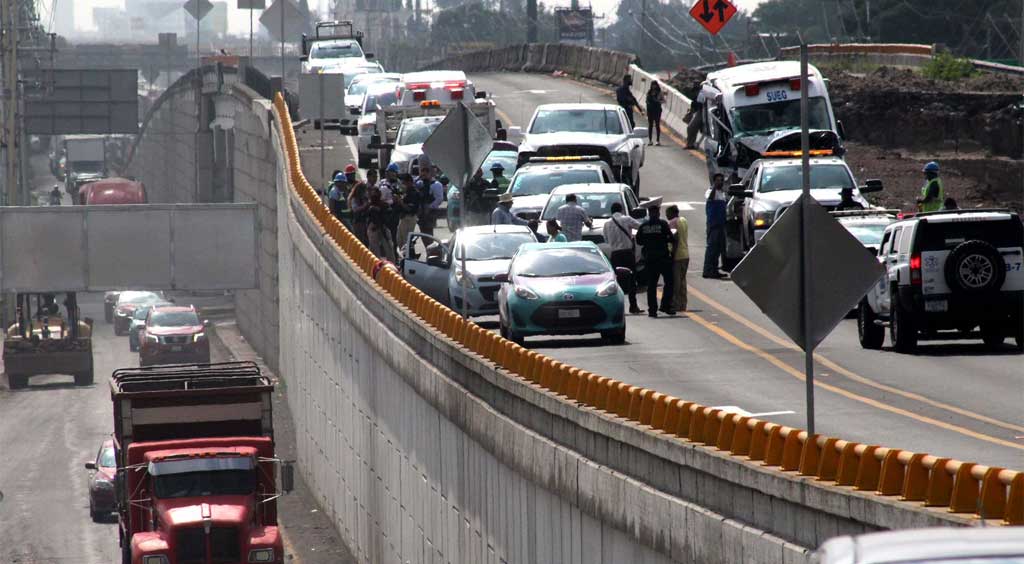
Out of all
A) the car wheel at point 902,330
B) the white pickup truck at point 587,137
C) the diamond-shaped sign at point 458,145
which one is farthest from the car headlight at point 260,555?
the white pickup truck at point 587,137

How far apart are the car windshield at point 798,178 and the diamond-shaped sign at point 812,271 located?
2071cm

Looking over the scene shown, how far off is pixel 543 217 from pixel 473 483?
11542 mm

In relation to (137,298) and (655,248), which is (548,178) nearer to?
(655,248)

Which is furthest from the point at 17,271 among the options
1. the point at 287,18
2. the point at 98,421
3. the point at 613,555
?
the point at 613,555

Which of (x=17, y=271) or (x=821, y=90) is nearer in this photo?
(x=821, y=90)

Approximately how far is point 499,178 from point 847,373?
16.6m

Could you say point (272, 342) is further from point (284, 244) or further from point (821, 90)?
point (821, 90)

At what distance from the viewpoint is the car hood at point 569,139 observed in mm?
38812

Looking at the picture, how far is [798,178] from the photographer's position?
1259 inches

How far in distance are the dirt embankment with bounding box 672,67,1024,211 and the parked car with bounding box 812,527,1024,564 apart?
44.2 metres

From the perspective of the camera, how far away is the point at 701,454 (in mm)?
12766

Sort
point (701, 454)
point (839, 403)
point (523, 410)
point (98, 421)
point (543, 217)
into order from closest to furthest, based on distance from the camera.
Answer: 1. point (701, 454)
2. point (523, 410)
3. point (839, 403)
4. point (543, 217)
5. point (98, 421)

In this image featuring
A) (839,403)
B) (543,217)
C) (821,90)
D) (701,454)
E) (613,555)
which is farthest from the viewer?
(821,90)

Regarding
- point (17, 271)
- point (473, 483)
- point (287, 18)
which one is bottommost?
point (17, 271)
